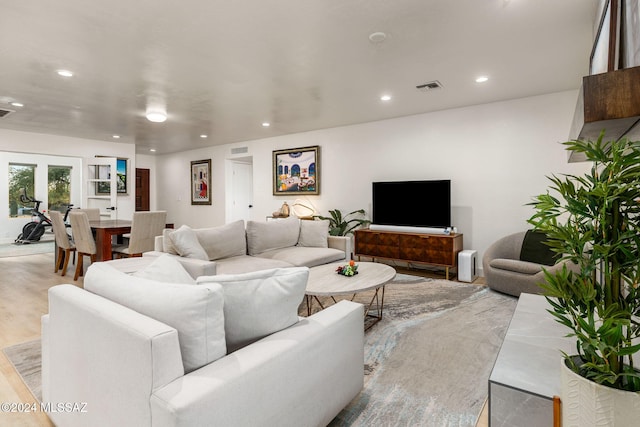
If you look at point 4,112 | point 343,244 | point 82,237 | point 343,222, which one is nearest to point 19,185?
point 4,112

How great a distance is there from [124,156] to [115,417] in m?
7.88

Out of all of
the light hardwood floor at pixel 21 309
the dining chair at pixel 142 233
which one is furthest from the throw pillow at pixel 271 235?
the light hardwood floor at pixel 21 309

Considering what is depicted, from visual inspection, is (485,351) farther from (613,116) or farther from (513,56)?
(513,56)

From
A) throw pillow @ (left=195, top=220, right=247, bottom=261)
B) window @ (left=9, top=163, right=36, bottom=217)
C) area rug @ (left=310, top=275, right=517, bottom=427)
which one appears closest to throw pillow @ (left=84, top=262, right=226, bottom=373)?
area rug @ (left=310, top=275, right=517, bottom=427)

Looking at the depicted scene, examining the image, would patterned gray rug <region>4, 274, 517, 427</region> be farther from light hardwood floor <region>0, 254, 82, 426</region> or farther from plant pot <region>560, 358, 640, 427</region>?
plant pot <region>560, 358, 640, 427</region>

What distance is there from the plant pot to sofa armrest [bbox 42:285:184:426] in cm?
114

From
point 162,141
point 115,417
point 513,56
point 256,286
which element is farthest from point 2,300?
point 513,56

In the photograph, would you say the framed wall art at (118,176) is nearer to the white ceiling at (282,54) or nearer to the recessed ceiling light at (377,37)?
the white ceiling at (282,54)

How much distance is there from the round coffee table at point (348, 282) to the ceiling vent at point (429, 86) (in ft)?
7.06

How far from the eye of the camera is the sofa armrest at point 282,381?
3.25 ft

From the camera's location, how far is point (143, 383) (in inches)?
40.4

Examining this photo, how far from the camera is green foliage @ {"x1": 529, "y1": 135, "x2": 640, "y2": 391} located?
82cm

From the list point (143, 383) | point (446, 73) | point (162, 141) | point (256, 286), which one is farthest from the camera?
point (162, 141)

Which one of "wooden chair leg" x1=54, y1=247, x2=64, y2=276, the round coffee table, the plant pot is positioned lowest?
"wooden chair leg" x1=54, y1=247, x2=64, y2=276
